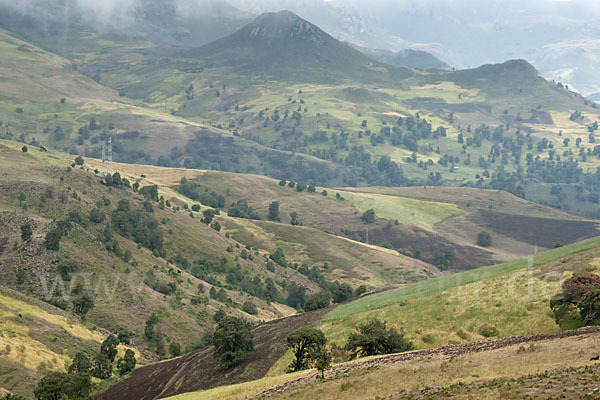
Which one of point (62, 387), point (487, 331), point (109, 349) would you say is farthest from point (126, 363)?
point (487, 331)

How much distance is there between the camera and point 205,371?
68750 millimetres

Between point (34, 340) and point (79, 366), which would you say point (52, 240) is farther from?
point (79, 366)

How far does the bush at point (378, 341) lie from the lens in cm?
5416

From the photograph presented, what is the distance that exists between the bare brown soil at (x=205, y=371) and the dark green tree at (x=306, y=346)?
192 inches

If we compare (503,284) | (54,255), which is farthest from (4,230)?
(503,284)

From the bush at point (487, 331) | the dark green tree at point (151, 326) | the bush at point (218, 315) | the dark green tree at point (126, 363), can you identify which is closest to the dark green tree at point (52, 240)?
the dark green tree at point (151, 326)

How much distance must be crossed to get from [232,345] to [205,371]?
5144mm

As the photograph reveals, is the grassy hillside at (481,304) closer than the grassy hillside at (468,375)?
No

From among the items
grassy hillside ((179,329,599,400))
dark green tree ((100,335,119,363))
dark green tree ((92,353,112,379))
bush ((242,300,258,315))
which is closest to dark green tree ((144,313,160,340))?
dark green tree ((100,335,119,363))

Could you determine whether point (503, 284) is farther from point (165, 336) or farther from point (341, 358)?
point (165, 336)

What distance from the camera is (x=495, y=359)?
3938 cm

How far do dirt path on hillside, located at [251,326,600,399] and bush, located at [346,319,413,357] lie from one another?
6216 mm

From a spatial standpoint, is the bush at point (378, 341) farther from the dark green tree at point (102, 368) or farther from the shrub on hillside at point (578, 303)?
the dark green tree at point (102, 368)

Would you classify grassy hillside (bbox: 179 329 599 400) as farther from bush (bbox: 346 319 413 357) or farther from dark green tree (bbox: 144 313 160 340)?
dark green tree (bbox: 144 313 160 340)
